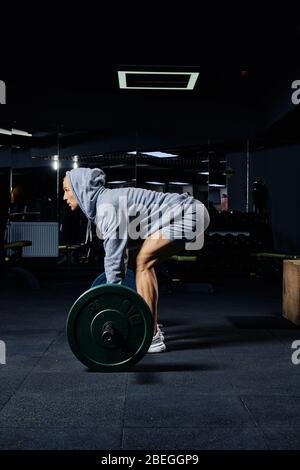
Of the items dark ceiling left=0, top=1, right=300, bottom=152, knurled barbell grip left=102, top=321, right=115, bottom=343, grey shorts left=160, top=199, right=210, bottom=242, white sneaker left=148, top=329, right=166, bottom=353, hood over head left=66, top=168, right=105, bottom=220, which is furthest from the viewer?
dark ceiling left=0, top=1, right=300, bottom=152

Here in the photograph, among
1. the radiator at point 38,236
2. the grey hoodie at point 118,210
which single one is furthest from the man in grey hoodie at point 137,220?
the radiator at point 38,236

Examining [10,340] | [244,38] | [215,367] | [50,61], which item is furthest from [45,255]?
[215,367]

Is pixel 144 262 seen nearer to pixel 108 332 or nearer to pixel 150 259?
pixel 150 259

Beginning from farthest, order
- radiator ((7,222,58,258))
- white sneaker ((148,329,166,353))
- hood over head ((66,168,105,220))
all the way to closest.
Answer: radiator ((7,222,58,258)), white sneaker ((148,329,166,353)), hood over head ((66,168,105,220))

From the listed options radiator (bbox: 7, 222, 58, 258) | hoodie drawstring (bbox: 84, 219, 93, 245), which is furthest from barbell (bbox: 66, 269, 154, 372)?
radiator (bbox: 7, 222, 58, 258)

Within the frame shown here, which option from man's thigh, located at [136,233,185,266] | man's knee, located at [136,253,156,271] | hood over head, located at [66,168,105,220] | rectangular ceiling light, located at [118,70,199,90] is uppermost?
rectangular ceiling light, located at [118,70,199,90]

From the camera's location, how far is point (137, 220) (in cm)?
277

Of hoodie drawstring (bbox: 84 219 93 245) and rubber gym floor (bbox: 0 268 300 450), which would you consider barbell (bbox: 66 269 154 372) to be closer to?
rubber gym floor (bbox: 0 268 300 450)

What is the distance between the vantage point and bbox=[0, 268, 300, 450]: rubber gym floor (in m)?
1.75

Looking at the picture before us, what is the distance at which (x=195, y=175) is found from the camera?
1644cm

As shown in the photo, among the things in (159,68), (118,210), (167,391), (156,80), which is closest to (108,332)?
(167,391)

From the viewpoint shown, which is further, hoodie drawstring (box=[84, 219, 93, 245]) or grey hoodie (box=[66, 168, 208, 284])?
hoodie drawstring (box=[84, 219, 93, 245])

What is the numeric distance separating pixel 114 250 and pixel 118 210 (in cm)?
20

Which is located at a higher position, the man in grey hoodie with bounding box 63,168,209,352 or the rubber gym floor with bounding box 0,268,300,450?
the man in grey hoodie with bounding box 63,168,209,352
